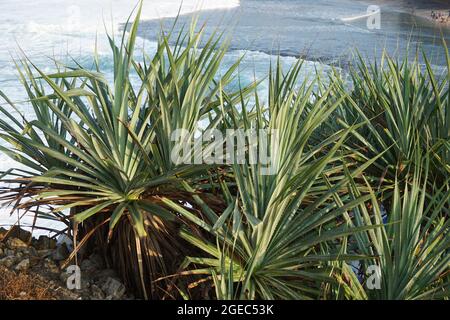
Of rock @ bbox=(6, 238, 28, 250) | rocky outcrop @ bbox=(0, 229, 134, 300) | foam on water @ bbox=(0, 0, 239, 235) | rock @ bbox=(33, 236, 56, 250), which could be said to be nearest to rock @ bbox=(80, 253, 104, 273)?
rocky outcrop @ bbox=(0, 229, 134, 300)

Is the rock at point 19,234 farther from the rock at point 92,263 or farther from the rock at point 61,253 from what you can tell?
the rock at point 92,263

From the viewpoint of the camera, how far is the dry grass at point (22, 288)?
3104 mm

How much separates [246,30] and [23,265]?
1879 centimetres

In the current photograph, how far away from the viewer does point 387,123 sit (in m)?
4.23

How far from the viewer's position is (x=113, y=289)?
3.36 meters

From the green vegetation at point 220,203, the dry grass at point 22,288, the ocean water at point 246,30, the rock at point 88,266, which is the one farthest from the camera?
the ocean water at point 246,30

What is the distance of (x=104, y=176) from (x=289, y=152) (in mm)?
1018

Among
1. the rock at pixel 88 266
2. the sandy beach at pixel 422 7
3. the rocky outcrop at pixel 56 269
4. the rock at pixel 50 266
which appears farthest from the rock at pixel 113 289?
the sandy beach at pixel 422 7

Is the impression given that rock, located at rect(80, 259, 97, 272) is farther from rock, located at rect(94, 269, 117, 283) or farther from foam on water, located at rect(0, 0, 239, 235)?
foam on water, located at rect(0, 0, 239, 235)

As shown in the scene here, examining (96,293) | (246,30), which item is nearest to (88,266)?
(96,293)

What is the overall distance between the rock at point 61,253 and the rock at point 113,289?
36 cm
